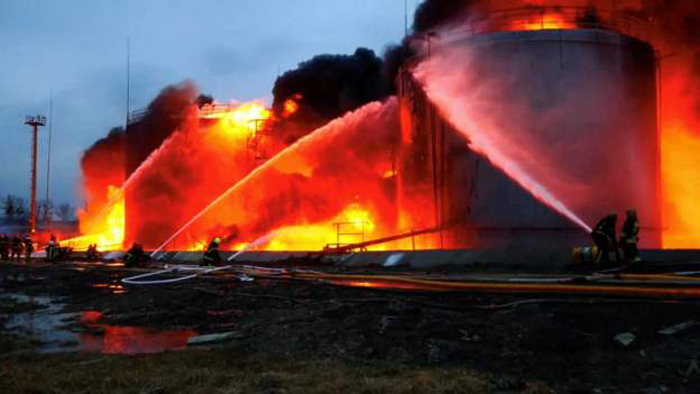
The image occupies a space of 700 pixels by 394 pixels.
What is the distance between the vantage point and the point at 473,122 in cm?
2084

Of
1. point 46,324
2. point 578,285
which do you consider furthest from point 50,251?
point 578,285

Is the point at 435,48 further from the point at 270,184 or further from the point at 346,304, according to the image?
the point at 270,184

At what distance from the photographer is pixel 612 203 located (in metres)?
20.0

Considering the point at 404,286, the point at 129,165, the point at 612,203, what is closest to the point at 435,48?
the point at 612,203

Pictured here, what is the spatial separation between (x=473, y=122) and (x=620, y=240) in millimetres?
8247

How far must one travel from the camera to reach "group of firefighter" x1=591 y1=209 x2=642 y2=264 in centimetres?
1304

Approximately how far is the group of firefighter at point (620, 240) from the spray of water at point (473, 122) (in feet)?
19.8

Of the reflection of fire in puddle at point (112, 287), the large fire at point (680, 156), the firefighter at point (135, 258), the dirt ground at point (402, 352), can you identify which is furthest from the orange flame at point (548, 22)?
the reflection of fire in puddle at point (112, 287)

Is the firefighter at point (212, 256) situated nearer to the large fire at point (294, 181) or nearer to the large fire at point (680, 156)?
the large fire at point (294, 181)

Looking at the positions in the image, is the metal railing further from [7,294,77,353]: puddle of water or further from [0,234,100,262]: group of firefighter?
[0,234,100,262]: group of firefighter

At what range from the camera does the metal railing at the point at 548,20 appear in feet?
71.8

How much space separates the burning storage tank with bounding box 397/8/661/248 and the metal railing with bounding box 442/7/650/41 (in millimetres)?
278

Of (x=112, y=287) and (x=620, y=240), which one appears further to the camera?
(x=112, y=287)

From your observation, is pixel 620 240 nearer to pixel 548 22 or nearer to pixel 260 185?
pixel 548 22
